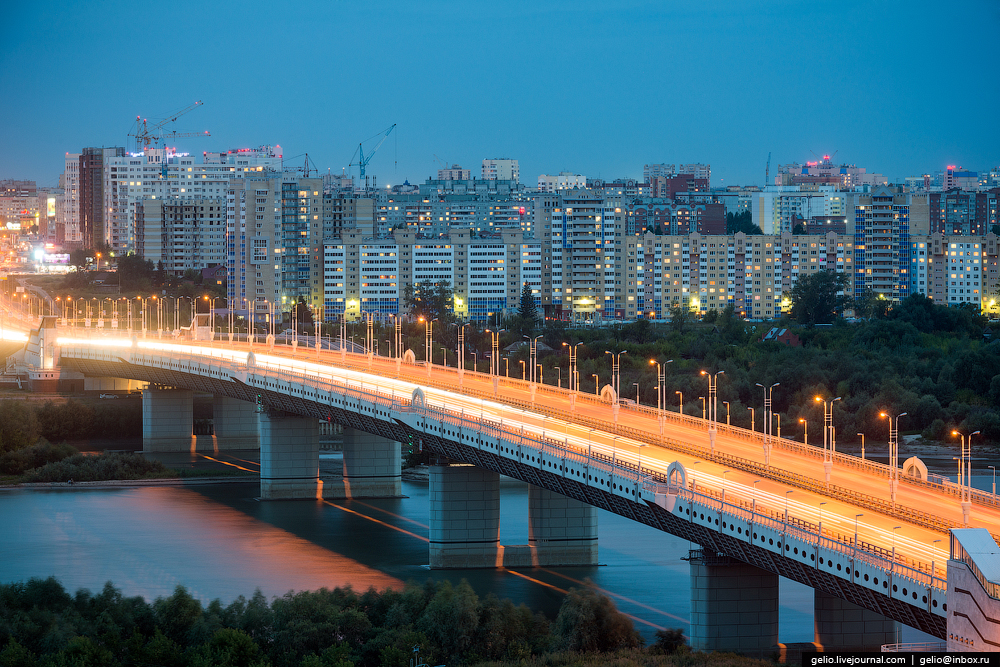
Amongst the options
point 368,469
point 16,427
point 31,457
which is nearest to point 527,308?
point 16,427

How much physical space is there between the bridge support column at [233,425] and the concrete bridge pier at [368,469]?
55.1 feet

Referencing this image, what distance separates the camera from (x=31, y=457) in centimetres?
5916

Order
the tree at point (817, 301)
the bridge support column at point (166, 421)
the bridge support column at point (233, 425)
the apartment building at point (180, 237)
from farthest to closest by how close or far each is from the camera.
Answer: the apartment building at point (180, 237) < the tree at point (817, 301) < the bridge support column at point (233, 425) < the bridge support column at point (166, 421)

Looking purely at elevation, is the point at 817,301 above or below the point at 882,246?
below

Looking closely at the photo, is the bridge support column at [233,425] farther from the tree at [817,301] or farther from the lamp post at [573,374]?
the tree at [817,301]

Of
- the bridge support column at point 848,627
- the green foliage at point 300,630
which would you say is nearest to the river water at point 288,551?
the bridge support column at point 848,627

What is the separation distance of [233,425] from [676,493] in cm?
4478

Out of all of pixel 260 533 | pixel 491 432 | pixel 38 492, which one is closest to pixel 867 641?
pixel 491 432

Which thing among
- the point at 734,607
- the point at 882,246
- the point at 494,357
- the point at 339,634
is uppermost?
the point at 882,246

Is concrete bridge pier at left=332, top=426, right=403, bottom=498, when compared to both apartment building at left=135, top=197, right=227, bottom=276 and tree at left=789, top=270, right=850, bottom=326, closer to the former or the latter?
tree at left=789, top=270, right=850, bottom=326

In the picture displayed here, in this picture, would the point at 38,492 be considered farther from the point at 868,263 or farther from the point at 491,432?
the point at 868,263

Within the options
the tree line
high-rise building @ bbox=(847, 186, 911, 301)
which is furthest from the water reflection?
high-rise building @ bbox=(847, 186, 911, 301)

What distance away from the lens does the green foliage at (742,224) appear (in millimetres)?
172500

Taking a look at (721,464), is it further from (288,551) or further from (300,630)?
(288,551)
